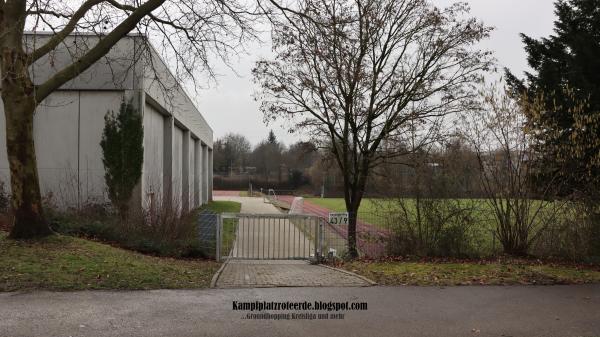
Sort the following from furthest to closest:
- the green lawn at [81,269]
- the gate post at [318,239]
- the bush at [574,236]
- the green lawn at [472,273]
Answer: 1. the gate post at [318,239]
2. the bush at [574,236]
3. the green lawn at [472,273]
4. the green lawn at [81,269]

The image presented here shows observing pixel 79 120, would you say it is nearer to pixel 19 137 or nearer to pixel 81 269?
pixel 19 137

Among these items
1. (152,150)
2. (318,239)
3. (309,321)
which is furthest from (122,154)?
(309,321)

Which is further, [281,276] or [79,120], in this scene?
[79,120]

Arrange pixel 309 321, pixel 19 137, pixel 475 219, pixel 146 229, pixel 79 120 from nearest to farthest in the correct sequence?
pixel 309 321, pixel 19 137, pixel 475 219, pixel 146 229, pixel 79 120

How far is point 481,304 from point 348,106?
29.6ft

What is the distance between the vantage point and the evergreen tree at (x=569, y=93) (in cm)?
1243

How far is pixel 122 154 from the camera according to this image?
16.3m

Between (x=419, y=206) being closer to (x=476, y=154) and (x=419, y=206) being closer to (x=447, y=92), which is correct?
(x=476, y=154)

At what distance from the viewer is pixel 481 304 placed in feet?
25.5

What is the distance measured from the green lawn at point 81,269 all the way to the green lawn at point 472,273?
11.0 feet

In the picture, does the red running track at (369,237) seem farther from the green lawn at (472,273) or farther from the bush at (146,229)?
the bush at (146,229)

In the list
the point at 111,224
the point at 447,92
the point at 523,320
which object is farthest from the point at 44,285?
the point at 447,92

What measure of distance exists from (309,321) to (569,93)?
31.1 ft

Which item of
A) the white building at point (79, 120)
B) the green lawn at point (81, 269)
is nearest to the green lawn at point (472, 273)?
the green lawn at point (81, 269)
